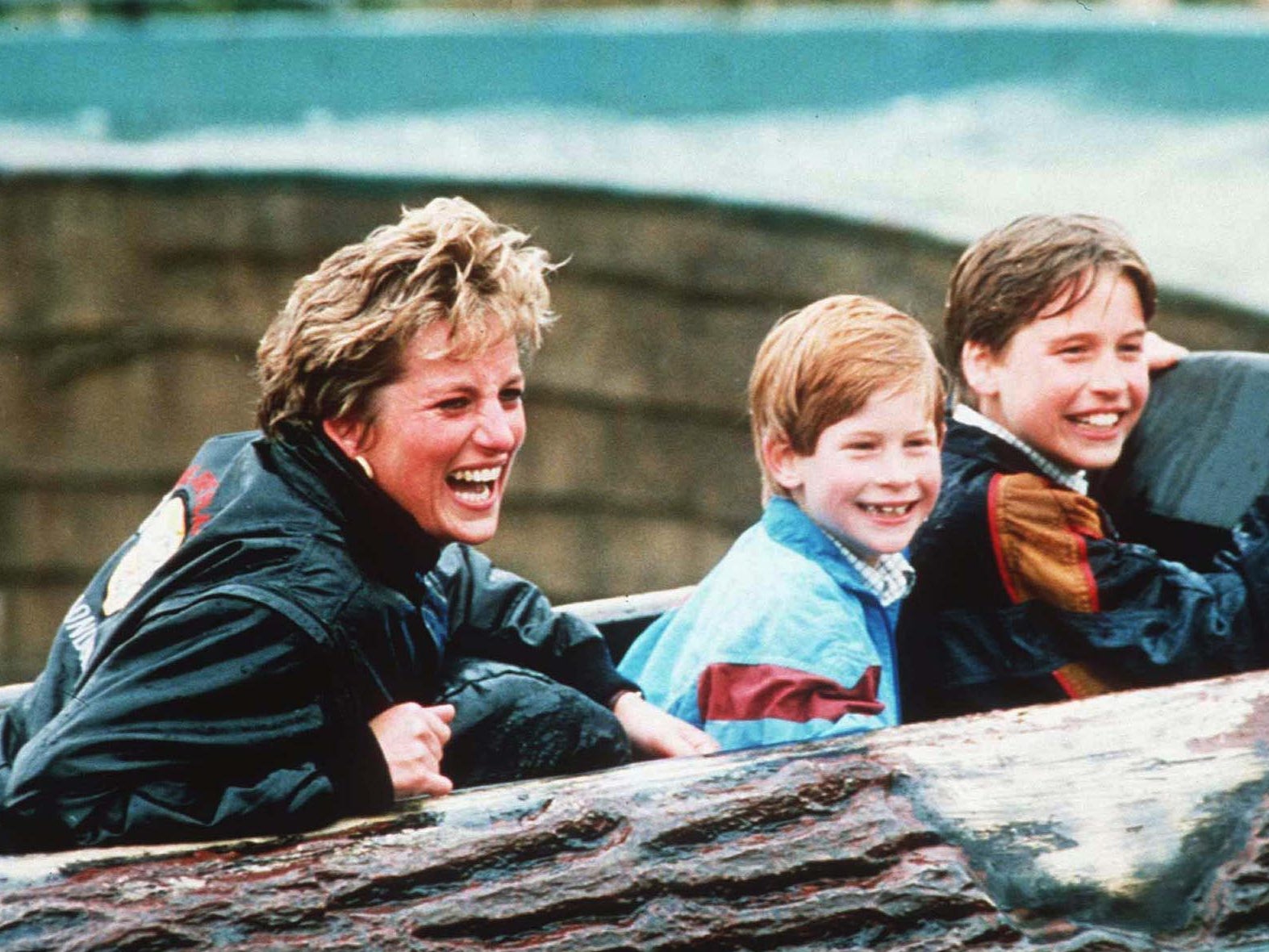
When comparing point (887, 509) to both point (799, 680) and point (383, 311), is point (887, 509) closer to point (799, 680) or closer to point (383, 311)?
point (799, 680)

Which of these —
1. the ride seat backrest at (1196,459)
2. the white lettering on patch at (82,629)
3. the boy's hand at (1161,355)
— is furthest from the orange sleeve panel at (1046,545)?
the white lettering on patch at (82,629)

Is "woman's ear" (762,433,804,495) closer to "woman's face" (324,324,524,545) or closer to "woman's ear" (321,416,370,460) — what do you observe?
"woman's face" (324,324,524,545)

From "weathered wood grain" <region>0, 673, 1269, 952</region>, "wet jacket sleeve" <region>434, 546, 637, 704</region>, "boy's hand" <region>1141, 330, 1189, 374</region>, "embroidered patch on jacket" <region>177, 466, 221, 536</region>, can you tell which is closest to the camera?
"weathered wood grain" <region>0, 673, 1269, 952</region>

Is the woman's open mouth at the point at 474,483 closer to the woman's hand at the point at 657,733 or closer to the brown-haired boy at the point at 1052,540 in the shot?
the woman's hand at the point at 657,733

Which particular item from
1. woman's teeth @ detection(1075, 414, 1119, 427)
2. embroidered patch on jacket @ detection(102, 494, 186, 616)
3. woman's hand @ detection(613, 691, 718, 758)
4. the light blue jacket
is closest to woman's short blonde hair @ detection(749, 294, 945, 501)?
the light blue jacket

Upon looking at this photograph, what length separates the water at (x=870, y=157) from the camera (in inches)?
217

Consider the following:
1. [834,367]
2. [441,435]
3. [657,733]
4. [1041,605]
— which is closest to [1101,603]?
[1041,605]

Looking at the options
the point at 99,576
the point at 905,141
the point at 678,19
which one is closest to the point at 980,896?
the point at 99,576

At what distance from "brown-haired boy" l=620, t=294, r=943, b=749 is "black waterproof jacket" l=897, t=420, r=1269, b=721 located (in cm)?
10

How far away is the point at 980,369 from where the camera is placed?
2.67m

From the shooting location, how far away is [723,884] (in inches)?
80.7

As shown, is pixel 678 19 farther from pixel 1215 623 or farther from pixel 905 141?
pixel 1215 623

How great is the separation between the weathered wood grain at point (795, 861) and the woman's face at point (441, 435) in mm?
312

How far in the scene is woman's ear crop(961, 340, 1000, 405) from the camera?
2.65m
